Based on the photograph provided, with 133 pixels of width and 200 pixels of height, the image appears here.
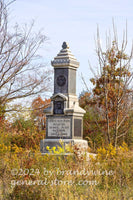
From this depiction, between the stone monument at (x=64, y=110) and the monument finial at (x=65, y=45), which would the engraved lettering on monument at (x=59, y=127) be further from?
the monument finial at (x=65, y=45)

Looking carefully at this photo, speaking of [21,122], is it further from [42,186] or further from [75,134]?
[42,186]

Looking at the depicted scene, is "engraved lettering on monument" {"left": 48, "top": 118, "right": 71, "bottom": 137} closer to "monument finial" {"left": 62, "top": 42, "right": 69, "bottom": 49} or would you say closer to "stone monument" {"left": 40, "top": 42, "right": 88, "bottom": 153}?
"stone monument" {"left": 40, "top": 42, "right": 88, "bottom": 153}

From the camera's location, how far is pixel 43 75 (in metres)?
17.6

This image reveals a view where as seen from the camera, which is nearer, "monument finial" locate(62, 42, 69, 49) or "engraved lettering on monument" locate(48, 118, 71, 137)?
"engraved lettering on monument" locate(48, 118, 71, 137)

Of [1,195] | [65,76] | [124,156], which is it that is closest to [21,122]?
[65,76]

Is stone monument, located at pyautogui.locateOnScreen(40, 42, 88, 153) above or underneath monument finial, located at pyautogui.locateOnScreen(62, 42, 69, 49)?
underneath

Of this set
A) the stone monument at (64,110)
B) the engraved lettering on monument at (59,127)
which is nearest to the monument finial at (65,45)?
the stone monument at (64,110)

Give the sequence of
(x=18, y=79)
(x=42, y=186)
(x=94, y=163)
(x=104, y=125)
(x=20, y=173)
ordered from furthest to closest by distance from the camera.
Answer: (x=18, y=79) < (x=104, y=125) < (x=94, y=163) < (x=20, y=173) < (x=42, y=186)

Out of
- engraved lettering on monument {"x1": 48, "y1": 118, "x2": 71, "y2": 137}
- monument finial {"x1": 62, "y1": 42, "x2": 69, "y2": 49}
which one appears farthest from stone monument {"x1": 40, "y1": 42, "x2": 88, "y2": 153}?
monument finial {"x1": 62, "y1": 42, "x2": 69, "y2": 49}

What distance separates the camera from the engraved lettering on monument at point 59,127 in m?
11.8

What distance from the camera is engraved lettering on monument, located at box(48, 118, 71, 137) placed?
11.8 meters

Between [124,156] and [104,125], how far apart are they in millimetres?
7072

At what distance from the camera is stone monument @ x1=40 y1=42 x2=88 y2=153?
466 inches

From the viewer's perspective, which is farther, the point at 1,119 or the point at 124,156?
the point at 1,119
